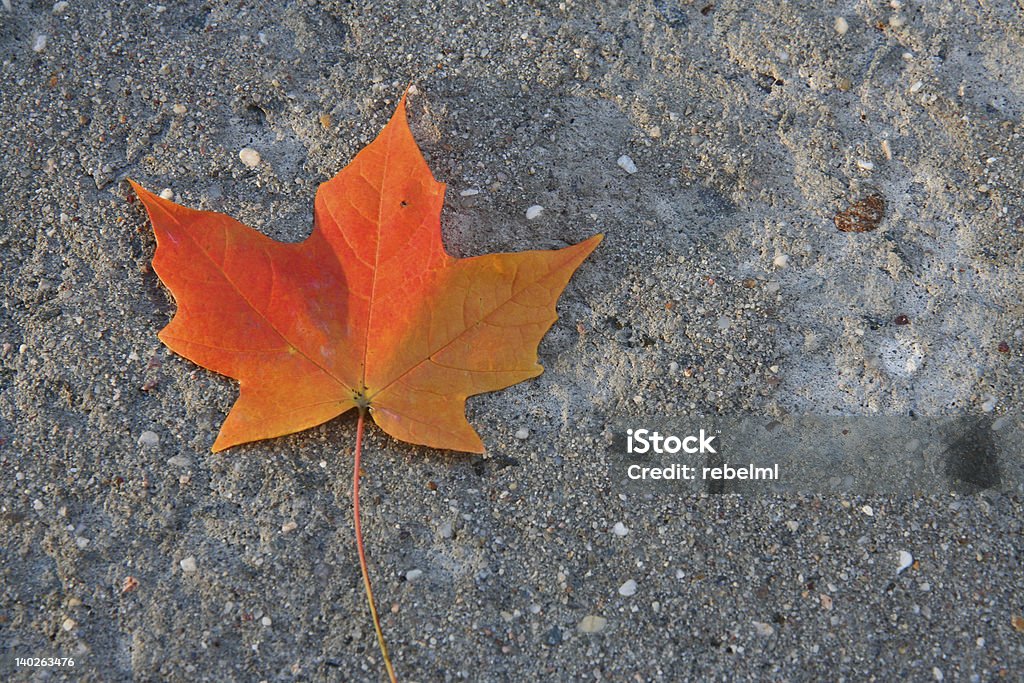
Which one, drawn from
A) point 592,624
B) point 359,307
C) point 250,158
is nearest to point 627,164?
point 359,307

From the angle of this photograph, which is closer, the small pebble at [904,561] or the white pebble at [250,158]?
the small pebble at [904,561]

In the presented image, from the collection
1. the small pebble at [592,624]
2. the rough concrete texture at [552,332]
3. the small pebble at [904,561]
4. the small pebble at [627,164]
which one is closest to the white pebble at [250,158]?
the rough concrete texture at [552,332]

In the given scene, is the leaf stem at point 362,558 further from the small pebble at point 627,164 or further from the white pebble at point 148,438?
the small pebble at point 627,164

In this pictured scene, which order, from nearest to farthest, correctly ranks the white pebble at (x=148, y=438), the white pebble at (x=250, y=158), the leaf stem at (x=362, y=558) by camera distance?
the leaf stem at (x=362, y=558) < the white pebble at (x=148, y=438) < the white pebble at (x=250, y=158)

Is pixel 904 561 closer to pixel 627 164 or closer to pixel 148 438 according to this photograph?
pixel 627 164

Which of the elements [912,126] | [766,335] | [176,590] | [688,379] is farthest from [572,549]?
[912,126]

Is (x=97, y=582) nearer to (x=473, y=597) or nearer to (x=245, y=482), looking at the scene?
(x=245, y=482)

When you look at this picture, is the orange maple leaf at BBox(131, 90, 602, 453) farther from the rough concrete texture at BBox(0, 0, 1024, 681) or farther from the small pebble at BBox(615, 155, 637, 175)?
the small pebble at BBox(615, 155, 637, 175)
